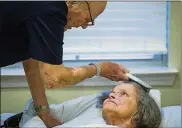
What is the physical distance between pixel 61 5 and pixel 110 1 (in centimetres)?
16

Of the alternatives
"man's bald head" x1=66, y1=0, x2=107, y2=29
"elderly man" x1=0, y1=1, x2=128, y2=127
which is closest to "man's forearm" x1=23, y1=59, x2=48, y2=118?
"elderly man" x1=0, y1=1, x2=128, y2=127

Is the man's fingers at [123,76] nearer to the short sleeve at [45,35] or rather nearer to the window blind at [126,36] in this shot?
the window blind at [126,36]

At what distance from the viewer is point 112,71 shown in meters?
1.22

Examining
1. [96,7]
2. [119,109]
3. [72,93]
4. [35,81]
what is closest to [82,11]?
[96,7]

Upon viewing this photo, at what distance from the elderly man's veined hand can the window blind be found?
5 centimetres

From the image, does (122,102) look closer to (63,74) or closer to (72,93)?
(72,93)

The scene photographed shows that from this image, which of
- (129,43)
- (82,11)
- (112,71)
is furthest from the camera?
(129,43)

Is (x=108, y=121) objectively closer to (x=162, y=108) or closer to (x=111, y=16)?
(x=162, y=108)

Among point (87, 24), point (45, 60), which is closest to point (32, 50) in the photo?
point (45, 60)

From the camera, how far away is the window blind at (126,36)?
1.28 meters

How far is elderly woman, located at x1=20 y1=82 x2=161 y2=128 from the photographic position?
127 centimetres

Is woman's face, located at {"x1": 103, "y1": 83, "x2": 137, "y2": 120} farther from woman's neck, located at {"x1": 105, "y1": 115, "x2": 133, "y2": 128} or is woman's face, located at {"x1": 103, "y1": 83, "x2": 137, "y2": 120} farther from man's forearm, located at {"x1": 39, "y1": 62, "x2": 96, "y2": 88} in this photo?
man's forearm, located at {"x1": 39, "y1": 62, "x2": 96, "y2": 88}

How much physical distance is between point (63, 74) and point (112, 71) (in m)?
0.29

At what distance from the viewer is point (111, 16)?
53.4 inches
